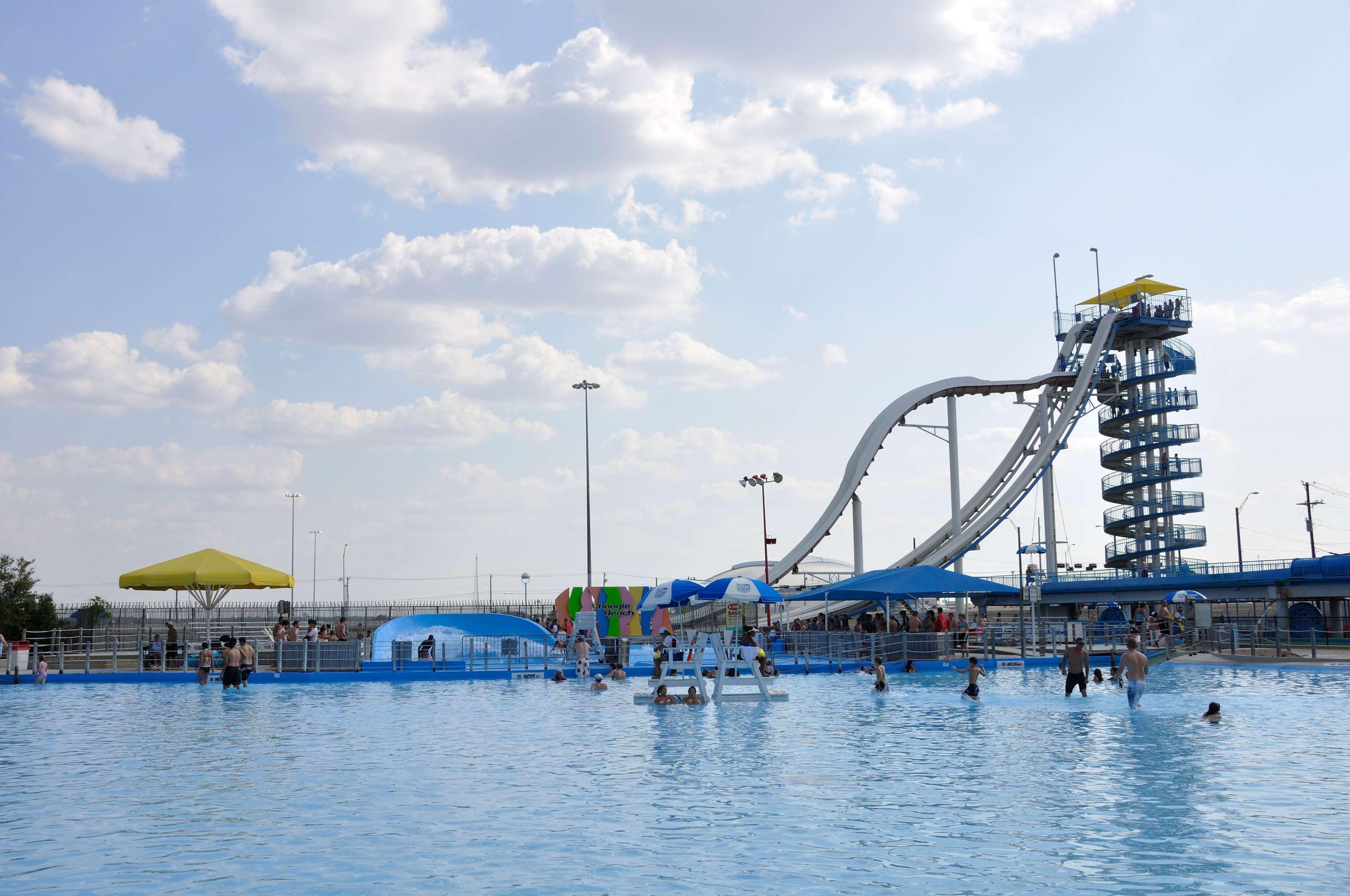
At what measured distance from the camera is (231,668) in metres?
26.3

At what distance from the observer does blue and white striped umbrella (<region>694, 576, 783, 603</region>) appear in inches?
1350

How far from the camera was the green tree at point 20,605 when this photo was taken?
49188 millimetres

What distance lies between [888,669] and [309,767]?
21.2 metres

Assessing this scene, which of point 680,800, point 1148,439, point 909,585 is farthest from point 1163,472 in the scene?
point 680,800

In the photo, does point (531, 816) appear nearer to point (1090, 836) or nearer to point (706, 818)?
point (706, 818)

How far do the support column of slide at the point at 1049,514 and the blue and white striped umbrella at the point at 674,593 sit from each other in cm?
2715

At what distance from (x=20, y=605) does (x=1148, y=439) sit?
54611 millimetres

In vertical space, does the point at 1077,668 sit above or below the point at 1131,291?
below

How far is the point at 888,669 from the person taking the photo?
108 feet

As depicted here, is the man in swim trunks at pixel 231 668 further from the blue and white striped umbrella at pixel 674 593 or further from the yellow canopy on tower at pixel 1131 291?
the yellow canopy on tower at pixel 1131 291

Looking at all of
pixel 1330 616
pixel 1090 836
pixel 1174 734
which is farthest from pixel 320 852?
pixel 1330 616

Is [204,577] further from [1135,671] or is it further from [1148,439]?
[1148,439]

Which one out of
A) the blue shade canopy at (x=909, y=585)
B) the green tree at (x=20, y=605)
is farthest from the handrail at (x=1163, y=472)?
the green tree at (x=20, y=605)

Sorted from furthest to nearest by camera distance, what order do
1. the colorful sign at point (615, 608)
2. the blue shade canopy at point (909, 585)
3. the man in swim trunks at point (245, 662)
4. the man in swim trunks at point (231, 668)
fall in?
the colorful sign at point (615, 608), the blue shade canopy at point (909, 585), the man in swim trunks at point (245, 662), the man in swim trunks at point (231, 668)
